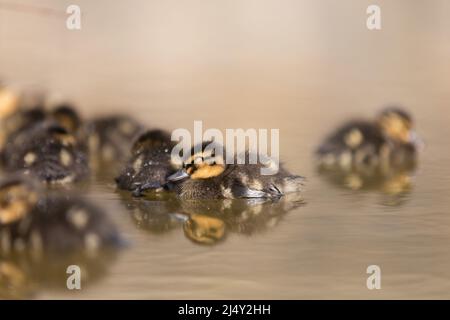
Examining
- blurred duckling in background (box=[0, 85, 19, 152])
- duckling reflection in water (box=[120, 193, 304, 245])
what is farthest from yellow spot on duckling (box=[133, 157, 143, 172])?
blurred duckling in background (box=[0, 85, 19, 152])

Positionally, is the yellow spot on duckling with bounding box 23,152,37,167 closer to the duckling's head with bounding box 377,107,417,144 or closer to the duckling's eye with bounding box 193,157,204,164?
the duckling's eye with bounding box 193,157,204,164

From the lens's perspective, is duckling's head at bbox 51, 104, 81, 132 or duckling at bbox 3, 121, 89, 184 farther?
duckling's head at bbox 51, 104, 81, 132

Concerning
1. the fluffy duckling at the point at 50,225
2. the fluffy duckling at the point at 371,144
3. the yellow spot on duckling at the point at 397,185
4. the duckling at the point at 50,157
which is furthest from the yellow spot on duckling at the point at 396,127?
the fluffy duckling at the point at 50,225

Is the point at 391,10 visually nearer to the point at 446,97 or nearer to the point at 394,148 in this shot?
the point at 446,97

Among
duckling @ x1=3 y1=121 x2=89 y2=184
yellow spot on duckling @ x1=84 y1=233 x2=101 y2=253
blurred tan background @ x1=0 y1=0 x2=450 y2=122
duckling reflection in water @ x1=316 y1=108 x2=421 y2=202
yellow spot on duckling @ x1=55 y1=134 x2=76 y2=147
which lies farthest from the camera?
blurred tan background @ x1=0 y1=0 x2=450 y2=122

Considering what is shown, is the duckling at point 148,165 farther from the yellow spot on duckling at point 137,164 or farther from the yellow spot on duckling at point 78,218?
the yellow spot on duckling at point 78,218

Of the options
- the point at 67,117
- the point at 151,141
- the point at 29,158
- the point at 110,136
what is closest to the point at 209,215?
the point at 151,141

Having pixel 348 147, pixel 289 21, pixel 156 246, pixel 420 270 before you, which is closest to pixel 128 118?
pixel 348 147
